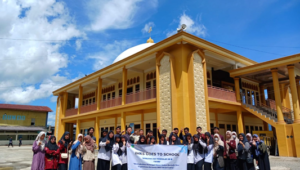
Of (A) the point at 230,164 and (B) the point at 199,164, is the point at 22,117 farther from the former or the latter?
(A) the point at 230,164

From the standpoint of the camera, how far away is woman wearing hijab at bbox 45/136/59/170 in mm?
6598

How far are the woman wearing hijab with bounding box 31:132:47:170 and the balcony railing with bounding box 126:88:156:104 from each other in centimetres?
928

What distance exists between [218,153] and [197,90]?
22.5 ft

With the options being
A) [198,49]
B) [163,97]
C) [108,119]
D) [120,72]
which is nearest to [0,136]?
[108,119]

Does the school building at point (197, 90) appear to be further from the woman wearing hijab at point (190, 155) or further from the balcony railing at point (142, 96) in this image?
the woman wearing hijab at point (190, 155)

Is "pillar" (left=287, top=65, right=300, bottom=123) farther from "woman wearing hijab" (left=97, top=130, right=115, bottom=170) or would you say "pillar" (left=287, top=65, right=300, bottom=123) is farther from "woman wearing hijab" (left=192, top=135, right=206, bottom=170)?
"woman wearing hijab" (left=97, top=130, right=115, bottom=170)

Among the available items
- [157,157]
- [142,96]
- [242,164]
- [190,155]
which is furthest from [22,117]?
[242,164]

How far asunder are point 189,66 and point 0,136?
3672 cm

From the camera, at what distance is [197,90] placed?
13.7m

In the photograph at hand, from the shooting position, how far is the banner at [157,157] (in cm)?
722

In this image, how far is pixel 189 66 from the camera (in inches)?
539

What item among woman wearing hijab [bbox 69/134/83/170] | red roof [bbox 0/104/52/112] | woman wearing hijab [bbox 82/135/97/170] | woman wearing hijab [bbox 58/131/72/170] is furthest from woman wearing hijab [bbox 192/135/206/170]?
red roof [bbox 0/104/52/112]

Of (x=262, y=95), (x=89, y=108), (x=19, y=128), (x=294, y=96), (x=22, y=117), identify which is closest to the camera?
(x=294, y=96)

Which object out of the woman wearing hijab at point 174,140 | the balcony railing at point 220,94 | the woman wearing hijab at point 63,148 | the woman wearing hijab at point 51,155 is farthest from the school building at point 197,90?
the woman wearing hijab at point 51,155
